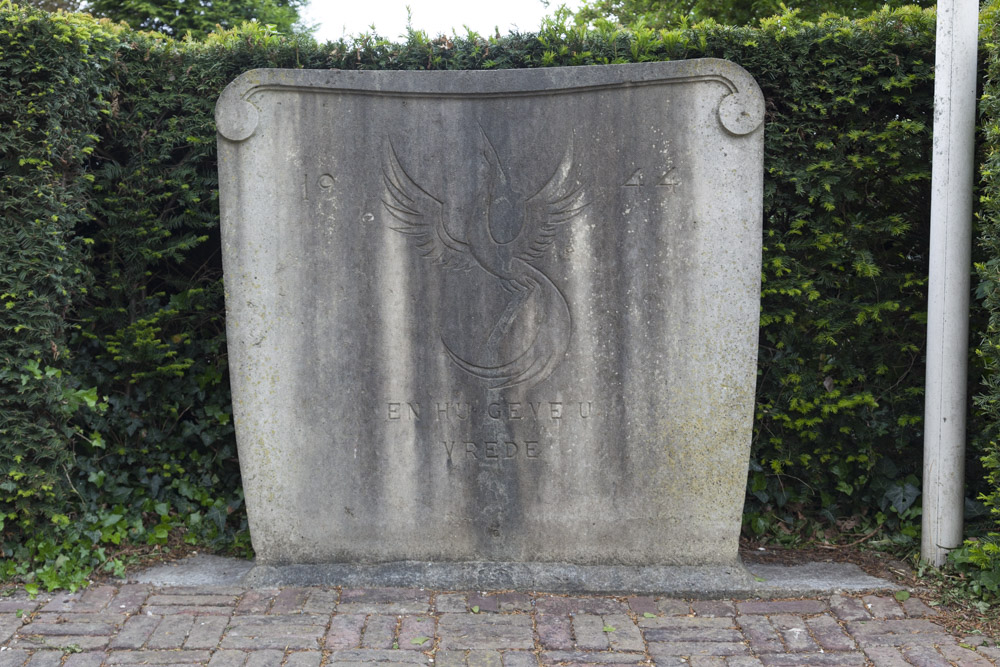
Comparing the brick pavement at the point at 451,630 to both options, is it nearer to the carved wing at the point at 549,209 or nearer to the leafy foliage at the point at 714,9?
the carved wing at the point at 549,209

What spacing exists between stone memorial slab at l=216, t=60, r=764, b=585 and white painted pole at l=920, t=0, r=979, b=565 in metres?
0.87

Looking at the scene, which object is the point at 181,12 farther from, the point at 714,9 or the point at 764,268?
the point at 764,268

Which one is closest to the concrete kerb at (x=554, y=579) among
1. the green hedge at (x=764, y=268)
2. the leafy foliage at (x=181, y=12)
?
the green hedge at (x=764, y=268)

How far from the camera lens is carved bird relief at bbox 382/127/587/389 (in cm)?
364

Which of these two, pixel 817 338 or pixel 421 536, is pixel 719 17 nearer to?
pixel 817 338

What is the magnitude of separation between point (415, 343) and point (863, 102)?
8.40 ft

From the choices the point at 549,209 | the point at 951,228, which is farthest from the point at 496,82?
the point at 951,228

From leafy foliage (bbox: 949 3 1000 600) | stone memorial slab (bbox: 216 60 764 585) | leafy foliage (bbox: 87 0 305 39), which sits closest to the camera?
leafy foliage (bbox: 949 3 1000 600)

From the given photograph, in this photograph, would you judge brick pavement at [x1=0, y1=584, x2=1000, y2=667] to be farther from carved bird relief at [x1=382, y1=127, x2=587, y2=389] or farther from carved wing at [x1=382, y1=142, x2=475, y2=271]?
carved wing at [x1=382, y1=142, x2=475, y2=271]

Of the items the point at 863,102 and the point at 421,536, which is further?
the point at 863,102

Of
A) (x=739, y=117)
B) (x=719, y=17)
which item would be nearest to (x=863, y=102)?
(x=739, y=117)

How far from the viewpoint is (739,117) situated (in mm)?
3523

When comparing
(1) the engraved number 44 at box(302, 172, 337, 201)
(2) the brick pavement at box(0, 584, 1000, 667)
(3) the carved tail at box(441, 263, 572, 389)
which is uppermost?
(1) the engraved number 44 at box(302, 172, 337, 201)

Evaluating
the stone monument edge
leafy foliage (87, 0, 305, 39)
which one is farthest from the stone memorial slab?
leafy foliage (87, 0, 305, 39)
